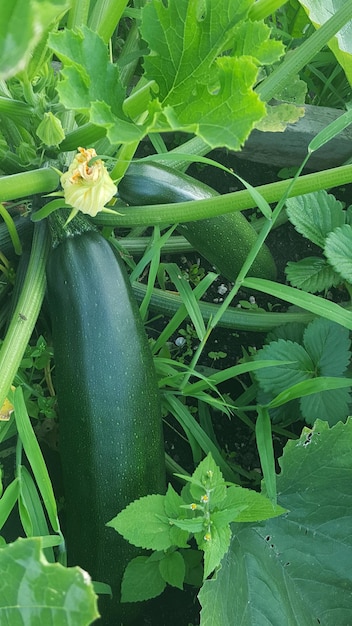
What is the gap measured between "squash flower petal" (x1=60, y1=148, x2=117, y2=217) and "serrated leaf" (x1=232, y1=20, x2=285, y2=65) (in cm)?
28

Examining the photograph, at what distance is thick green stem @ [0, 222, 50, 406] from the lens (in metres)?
1.21

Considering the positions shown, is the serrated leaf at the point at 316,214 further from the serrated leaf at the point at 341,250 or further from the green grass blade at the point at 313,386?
the green grass blade at the point at 313,386

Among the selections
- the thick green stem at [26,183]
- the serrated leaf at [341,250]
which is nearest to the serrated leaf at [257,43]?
the thick green stem at [26,183]

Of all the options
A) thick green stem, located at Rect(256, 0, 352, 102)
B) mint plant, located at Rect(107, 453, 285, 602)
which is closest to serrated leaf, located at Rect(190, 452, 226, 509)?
mint plant, located at Rect(107, 453, 285, 602)

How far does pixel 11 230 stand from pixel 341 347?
2.59 feet

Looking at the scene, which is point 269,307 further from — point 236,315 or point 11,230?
point 11,230

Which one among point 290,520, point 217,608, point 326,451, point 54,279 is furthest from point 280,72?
point 217,608

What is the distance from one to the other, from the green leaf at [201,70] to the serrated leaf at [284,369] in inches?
26.2

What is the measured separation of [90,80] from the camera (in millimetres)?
934

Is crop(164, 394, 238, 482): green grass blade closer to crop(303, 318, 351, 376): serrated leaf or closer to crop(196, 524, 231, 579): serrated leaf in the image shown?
crop(303, 318, 351, 376): serrated leaf

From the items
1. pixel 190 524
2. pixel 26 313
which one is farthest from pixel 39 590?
pixel 26 313

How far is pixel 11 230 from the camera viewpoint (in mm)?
1383

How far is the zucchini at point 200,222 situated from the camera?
136 centimetres

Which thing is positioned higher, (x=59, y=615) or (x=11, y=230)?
(x=11, y=230)
